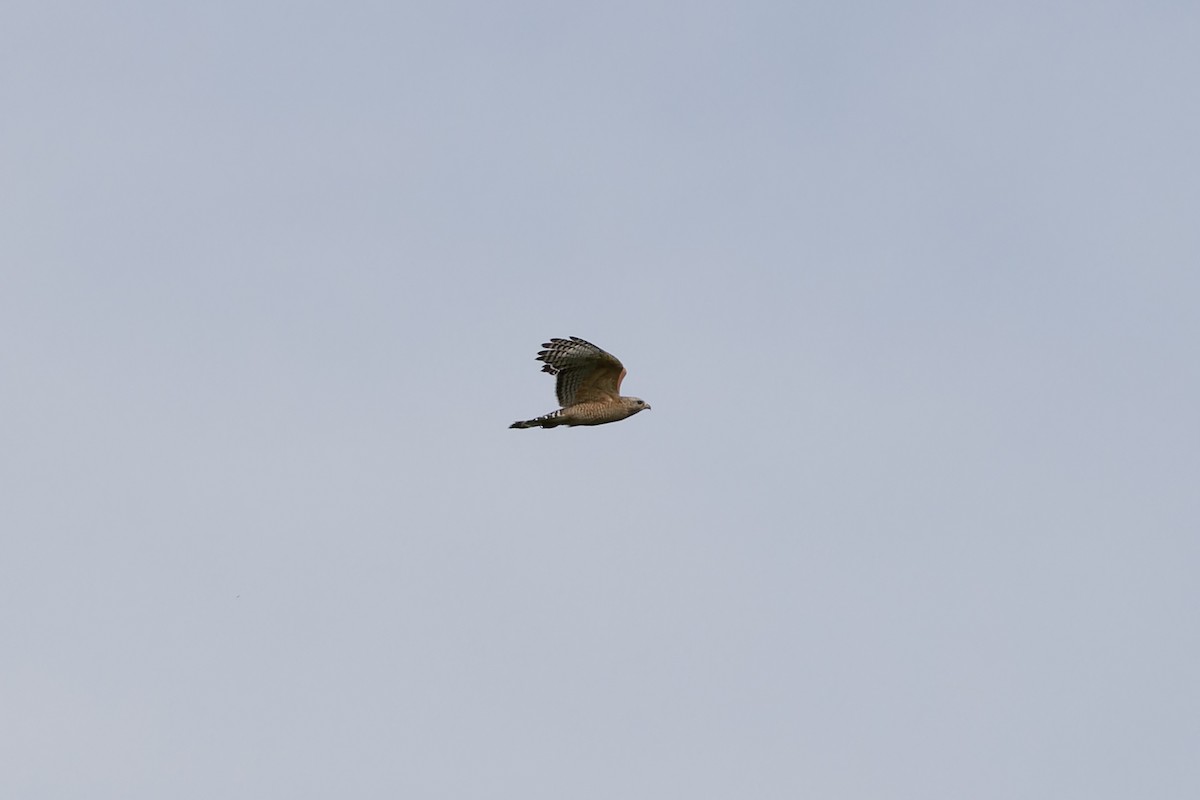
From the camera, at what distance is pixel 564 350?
63.3 metres

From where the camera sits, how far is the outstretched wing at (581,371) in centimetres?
6303

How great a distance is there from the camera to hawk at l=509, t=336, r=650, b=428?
63188mm

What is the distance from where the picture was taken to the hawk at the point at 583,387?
6319 centimetres

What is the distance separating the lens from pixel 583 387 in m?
63.9

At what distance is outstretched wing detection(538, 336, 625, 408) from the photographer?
63.0 m

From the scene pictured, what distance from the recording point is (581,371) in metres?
63.5

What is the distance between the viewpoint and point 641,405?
64250 mm

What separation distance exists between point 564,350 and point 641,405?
2.49 metres

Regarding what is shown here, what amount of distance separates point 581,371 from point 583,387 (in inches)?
20.4

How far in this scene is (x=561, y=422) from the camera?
63656 millimetres

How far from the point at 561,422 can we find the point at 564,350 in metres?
1.78
